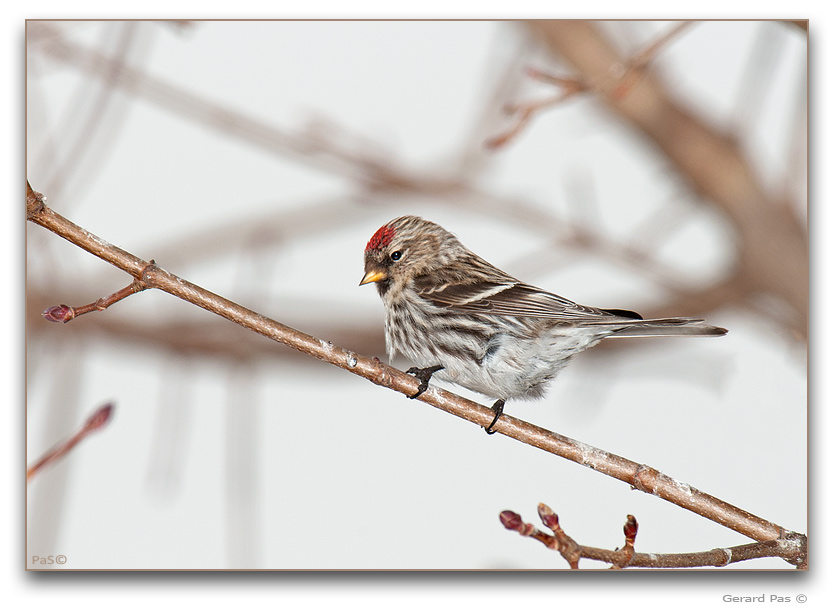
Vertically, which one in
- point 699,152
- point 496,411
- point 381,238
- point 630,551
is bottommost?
point 630,551

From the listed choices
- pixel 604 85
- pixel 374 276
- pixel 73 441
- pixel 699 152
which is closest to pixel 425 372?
pixel 374 276

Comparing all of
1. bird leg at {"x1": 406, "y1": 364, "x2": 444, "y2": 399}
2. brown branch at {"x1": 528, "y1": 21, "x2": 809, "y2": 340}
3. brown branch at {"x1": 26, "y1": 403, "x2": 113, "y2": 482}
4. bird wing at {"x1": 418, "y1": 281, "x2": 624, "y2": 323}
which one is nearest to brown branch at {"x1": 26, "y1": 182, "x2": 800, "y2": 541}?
bird leg at {"x1": 406, "y1": 364, "x2": 444, "y2": 399}

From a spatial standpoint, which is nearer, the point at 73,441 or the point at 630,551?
the point at 73,441

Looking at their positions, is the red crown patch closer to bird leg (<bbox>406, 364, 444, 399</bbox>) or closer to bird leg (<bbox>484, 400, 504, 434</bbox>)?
bird leg (<bbox>406, 364, 444, 399</bbox>)

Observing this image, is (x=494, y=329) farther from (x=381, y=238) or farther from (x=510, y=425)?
Result: (x=381, y=238)

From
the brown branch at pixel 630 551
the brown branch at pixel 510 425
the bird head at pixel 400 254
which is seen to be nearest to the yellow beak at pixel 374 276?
the bird head at pixel 400 254

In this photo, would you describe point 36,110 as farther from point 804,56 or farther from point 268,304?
point 804,56
